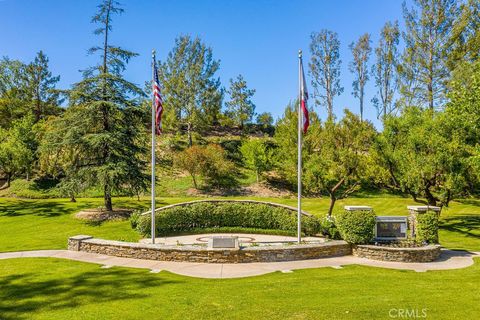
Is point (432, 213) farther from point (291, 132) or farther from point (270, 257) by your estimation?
point (291, 132)

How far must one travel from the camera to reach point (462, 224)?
2223cm

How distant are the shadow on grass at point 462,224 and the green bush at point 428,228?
6389 millimetres

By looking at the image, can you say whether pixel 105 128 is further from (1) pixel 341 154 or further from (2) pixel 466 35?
(2) pixel 466 35

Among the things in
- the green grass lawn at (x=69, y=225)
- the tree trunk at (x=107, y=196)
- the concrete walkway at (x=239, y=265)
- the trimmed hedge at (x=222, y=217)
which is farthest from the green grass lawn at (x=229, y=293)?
the tree trunk at (x=107, y=196)

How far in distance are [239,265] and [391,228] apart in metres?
7.01

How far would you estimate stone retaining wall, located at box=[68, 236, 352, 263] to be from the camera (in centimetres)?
1312

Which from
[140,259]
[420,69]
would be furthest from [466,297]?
[420,69]

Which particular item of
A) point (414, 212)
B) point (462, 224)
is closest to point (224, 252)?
point (414, 212)

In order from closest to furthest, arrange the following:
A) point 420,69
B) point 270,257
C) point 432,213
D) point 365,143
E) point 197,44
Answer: point 270,257 → point 432,213 → point 365,143 → point 420,69 → point 197,44

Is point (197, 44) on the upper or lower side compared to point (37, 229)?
upper

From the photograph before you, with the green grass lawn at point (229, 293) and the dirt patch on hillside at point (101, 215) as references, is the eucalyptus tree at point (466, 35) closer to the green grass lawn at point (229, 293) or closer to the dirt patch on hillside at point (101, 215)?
the green grass lawn at point (229, 293)

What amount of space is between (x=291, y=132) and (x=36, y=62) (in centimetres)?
4122

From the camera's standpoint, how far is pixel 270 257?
13.3 meters

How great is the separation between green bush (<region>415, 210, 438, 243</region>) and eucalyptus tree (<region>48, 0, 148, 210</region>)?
16.9 m
